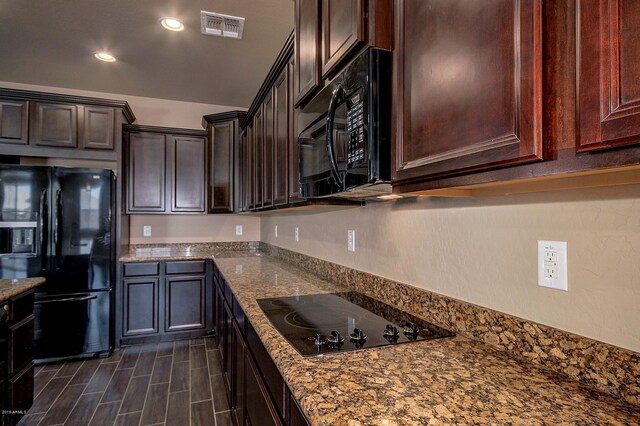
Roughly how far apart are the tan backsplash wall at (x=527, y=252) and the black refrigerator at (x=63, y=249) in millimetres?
2812

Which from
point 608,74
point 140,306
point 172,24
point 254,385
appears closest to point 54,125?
point 172,24

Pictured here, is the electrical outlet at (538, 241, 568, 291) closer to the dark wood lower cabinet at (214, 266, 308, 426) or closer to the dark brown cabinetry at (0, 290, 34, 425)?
the dark wood lower cabinet at (214, 266, 308, 426)

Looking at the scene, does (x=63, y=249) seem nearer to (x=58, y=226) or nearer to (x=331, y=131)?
(x=58, y=226)

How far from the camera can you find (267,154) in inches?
102

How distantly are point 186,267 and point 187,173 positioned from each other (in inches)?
41.9

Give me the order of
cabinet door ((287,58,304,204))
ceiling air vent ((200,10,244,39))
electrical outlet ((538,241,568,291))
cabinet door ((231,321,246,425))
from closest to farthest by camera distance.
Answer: electrical outlet ((538,241,568,291))
cabinet door ((231,321,246,425))
cabinet door ((287,58,304,204))
ceiling air vent ((200,10,244,39))

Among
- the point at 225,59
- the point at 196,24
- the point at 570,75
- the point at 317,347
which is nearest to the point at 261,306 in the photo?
the point at 317,347

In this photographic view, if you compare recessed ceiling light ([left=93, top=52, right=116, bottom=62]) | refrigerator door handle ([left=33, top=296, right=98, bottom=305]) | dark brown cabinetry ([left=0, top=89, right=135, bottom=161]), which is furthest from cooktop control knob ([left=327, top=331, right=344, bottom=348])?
dark brown cabinetry ([left=0, top=89, right=135, bottom=161])

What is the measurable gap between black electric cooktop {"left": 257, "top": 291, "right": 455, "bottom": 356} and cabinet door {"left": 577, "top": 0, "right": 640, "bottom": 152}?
2.62 feet

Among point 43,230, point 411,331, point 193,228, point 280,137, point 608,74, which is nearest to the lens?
point 608,74

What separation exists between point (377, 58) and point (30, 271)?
3487mm

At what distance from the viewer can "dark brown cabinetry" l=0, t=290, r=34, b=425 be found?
1801mm

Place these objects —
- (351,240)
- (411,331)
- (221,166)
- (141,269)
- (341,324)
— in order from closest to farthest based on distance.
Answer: (411,331), (341,324), (351,240), (141,269), (221,166)

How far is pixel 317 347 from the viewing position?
1.03 metres
